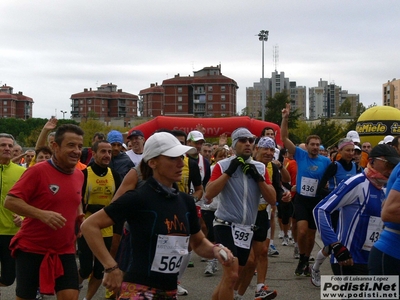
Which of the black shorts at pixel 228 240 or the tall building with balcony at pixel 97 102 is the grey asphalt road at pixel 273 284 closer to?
the black shorts at pixel 228 240

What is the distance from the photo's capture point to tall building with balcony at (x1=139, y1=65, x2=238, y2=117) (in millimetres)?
151250

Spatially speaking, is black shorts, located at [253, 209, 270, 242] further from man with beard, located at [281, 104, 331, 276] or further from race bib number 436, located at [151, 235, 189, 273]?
race bib number 436, located at [151, 235, 189, 273]

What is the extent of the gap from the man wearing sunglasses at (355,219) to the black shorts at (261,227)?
67.4 inches

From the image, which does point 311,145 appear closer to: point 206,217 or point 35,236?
point 206,217

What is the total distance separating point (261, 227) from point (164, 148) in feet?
13.6

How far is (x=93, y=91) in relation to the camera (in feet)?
640

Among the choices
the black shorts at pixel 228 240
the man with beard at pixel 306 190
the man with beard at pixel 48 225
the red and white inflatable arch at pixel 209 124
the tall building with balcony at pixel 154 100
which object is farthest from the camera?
the tall building with balcony at pixel 154 100

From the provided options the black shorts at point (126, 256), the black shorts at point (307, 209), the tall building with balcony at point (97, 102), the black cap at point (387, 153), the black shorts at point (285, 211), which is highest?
the tall building with balcony at point (97, 102)

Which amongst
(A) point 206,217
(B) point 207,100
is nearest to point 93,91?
(B) point 207,100

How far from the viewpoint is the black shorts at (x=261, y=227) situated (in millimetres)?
8086

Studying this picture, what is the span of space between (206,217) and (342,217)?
5528 mm

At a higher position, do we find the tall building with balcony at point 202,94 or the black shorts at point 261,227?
the tall building with balcony at point 202,94

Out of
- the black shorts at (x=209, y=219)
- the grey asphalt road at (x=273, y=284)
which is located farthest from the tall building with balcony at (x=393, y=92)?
the black shorts at (x=209, y=219)

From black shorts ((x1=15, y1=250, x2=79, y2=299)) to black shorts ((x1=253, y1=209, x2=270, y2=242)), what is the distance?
2548 mm
